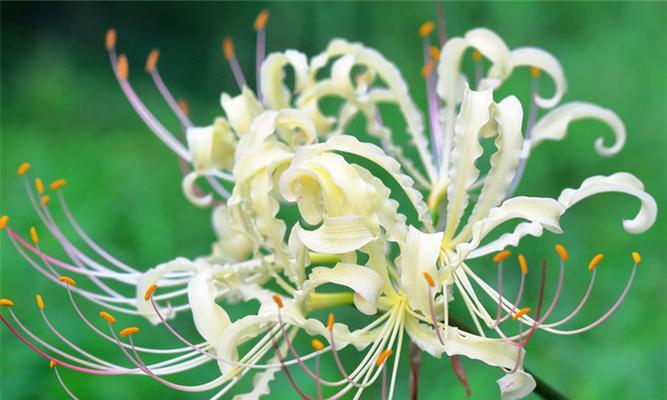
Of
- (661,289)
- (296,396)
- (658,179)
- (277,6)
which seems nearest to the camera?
(296,396)

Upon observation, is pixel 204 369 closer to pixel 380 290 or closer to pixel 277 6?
pixel 380 290

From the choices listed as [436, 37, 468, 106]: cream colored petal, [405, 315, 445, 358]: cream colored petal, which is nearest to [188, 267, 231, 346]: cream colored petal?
[405, 315, 445, 358]: cream colored petal

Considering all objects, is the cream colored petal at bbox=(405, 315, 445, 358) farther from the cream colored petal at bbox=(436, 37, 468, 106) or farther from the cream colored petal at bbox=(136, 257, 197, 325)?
the cream colored petal at bbox=(436, 37, 468, 106)

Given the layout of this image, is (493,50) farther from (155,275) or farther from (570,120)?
(155,275)

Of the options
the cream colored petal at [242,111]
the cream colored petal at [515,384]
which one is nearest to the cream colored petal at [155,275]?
the cream colored petal at [242,111]

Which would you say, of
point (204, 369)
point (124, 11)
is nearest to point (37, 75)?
point (124, 11)

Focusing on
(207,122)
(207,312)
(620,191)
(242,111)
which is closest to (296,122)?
(242,111)
